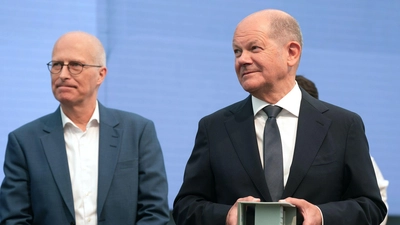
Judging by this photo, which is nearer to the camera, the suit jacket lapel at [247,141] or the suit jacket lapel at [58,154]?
the suit jacket lapel at [247,141]

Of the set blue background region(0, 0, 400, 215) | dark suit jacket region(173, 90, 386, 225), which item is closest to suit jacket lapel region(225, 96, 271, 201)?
dark suit jacket region(173, 90, 386, 225)

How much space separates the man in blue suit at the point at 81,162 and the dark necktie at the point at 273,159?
84 cm

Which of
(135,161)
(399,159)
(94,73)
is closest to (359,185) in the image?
(135,161)

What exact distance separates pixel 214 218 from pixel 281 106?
1.48 ft

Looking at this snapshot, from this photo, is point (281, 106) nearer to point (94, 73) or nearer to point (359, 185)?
point (359, 185)

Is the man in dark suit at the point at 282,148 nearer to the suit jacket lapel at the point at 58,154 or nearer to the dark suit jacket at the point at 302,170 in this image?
the dark suit jacket at the point at 302,170

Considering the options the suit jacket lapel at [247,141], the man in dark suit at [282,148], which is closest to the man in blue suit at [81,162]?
the man in dark suit at [282,148]

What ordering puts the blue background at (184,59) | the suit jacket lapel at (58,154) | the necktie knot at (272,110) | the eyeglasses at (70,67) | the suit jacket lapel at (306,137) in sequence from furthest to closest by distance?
the blue background at (184,59) → the eyeglasses at (70,67) → the suit jacket lapel at (58,154) → the necktie knot at (272,110) → the suit jacket lapel at (306,137)

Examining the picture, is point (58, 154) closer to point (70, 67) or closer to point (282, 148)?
point (70, 67)

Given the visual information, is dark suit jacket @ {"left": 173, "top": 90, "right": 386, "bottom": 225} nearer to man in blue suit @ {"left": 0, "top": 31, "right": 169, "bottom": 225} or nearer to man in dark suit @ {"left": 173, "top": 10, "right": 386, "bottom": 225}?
man in dark suit @ {"left": 173, "top": 10, "right": 386, "bottom": 225}

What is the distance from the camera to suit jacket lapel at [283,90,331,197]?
7.84 feet

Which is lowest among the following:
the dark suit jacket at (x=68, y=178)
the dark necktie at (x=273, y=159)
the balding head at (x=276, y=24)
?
the dark suit jacket at (x=68, y=178)

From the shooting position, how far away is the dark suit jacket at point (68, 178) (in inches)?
121

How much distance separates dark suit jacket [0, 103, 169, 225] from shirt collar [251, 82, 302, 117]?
79cm
